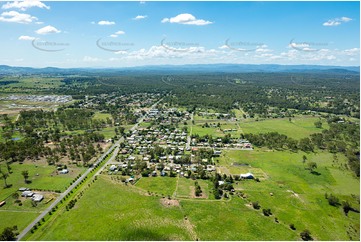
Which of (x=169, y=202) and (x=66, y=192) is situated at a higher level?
(x=66, y=192)

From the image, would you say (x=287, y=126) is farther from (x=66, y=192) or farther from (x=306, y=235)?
(x=66, y=192)

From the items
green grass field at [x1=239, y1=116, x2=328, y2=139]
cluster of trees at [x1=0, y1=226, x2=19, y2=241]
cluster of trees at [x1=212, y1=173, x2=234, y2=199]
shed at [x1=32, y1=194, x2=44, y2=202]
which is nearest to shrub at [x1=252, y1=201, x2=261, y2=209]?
cluster of trees at [x1=212, y1=173, x2=234, y2=199]

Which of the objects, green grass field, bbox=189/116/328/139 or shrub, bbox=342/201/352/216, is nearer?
shrub, bbox=342/201/352/216

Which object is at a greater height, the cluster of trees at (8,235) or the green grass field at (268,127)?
the green grass field at (268,127)

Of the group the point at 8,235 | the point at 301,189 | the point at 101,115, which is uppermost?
the point at 101,115

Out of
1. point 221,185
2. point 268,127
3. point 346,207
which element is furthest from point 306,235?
point 268,127

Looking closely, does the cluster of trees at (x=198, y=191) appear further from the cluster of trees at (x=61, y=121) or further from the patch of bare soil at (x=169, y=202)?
the cluster of trees at (x=61, y=121)

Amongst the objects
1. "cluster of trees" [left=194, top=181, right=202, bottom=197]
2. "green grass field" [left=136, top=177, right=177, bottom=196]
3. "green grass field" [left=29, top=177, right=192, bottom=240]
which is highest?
"cluster of trees" [left=194, top=181, right=202, bottom=197]

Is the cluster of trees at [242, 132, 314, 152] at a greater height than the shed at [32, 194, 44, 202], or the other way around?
the cluster of trees at [242, 132, 314, 152]

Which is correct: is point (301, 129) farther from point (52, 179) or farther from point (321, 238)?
point (52, 179)

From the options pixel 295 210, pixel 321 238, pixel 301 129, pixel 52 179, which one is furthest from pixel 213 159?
pixel 301 129

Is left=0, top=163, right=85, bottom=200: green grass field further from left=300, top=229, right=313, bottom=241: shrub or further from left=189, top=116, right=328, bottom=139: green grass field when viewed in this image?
left=189, top=116, right=328, bottom=139: green grass field

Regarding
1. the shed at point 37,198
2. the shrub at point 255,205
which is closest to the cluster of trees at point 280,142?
the shrub at point 255,205
